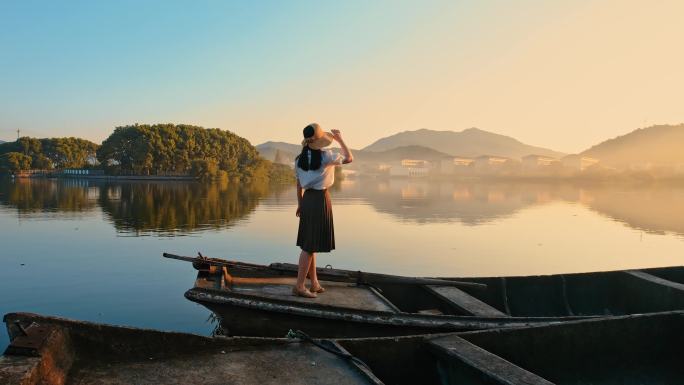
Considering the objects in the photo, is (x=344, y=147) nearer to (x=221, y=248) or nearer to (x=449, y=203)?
(x=221, y=248)

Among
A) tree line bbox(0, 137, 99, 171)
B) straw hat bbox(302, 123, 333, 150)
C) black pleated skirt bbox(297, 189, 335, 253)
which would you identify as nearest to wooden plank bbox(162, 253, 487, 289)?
black pleated skirt bbox(297, 189, 335, 253)

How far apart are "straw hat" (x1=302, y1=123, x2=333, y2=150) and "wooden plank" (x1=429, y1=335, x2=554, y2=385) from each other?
330 cm

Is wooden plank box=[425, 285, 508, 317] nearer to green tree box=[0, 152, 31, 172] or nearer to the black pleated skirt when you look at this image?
the black pleated skirt

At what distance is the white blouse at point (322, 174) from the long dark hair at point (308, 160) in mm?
46

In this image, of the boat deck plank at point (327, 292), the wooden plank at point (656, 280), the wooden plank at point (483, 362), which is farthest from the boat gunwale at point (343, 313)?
the wooden plank at point (656, 280)

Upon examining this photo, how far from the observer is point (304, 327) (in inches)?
249

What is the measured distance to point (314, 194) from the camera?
274 inches

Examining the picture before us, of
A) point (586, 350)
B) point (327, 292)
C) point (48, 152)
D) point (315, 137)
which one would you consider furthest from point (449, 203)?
point (48, 152)

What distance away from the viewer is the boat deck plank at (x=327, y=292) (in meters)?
7.04

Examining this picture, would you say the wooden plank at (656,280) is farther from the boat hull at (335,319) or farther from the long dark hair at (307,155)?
the long dark hair at (307,155)

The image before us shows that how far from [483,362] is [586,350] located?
1.90 m

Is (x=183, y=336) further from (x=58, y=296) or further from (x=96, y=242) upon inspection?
(x=96, y=242)

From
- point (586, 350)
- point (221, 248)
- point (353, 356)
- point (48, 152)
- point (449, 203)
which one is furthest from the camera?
point (48, 152)

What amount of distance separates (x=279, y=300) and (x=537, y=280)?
508 cm
